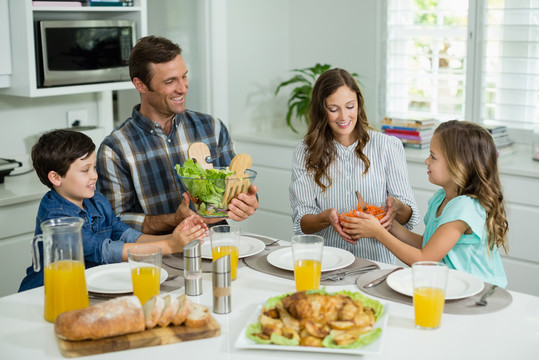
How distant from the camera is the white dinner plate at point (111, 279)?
1.80 meters

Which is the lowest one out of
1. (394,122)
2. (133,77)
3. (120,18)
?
(394,122)

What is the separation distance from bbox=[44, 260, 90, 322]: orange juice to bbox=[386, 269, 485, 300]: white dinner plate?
29.5 inches

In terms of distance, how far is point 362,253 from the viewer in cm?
258

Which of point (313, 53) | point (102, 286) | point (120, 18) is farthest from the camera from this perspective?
point (313, 53)

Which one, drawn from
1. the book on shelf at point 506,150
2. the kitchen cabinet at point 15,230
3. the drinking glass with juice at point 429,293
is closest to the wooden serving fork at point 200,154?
the drinking glass with juice at point 429,293

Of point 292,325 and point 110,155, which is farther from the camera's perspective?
point 110,155

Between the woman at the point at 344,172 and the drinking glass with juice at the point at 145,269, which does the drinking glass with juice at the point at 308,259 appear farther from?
the woman at the point at 344,172

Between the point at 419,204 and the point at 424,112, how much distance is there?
0.75 metres

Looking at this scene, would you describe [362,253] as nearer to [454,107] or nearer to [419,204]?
[419,204]

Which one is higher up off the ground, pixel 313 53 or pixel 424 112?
pixel 313 53

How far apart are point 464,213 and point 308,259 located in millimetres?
512

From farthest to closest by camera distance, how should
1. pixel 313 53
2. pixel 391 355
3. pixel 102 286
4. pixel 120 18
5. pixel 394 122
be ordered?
pixel 313 53
pixel 394 122
pixel 120 18
pixel 102 286
pixel 391 355

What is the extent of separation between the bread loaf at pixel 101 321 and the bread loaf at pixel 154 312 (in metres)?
0.02

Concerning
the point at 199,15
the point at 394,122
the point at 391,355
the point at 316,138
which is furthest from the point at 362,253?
the point at 199,15
